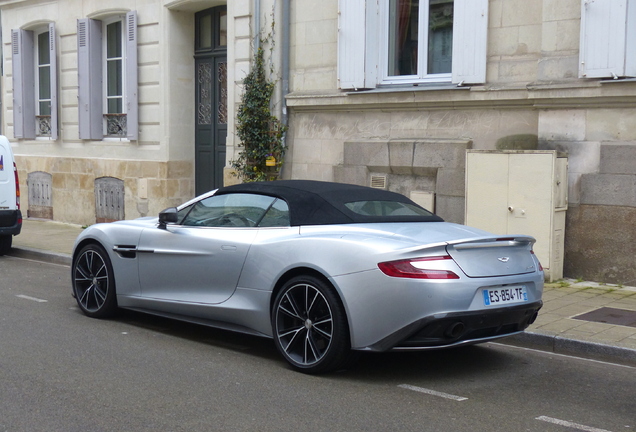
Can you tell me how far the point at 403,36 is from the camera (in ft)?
39.1

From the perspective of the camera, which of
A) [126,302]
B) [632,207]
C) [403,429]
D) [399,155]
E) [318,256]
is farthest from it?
[399,155]

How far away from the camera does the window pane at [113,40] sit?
53.6ft

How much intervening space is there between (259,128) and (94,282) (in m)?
5.67

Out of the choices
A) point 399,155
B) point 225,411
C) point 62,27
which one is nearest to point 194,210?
point 225,411

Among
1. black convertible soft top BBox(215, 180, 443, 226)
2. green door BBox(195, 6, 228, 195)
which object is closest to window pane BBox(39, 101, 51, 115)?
green door BBox(195, 6, 228, 195)

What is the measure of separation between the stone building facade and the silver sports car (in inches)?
150

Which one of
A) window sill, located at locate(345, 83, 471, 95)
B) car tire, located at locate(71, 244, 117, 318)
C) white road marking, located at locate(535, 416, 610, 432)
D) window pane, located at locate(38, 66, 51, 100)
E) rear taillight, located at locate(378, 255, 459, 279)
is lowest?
white road marking, located at locate(535, 416, 610, 432)

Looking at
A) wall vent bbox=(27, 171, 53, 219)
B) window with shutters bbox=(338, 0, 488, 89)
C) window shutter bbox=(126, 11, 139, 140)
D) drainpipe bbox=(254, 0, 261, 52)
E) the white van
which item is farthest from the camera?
wall vent bbox=(27, 171, 53, 219)

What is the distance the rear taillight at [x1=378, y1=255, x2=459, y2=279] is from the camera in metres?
5.52

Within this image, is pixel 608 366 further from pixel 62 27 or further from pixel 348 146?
pixel 62 27

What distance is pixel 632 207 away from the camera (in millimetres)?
9555

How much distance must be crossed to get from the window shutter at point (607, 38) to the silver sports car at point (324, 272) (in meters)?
3.84

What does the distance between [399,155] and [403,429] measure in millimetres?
7101

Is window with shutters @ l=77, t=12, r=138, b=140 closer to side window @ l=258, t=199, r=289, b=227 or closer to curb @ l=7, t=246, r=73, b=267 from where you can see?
curb @ l=7, t=246, r=73, b=267
